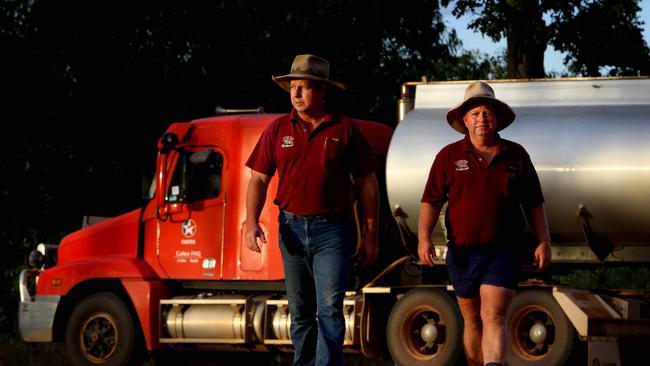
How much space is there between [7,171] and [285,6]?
233 inches

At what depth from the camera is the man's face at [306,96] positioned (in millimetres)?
8375

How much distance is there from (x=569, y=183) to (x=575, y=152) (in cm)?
30

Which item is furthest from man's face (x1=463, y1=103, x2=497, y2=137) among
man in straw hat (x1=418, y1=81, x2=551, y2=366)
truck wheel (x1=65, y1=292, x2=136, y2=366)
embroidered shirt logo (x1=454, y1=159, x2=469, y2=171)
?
truck wheel (x1=65, y1=292, x2=136, y2=366)

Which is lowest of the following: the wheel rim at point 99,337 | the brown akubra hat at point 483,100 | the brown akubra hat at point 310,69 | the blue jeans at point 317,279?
the wheel rim at point 99,337

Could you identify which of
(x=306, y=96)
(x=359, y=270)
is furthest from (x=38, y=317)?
(x=306, y=96)

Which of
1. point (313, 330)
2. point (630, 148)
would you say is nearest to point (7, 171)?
point (630, 148)

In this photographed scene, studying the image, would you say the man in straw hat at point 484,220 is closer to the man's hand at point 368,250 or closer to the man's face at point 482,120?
the man's face at point 482,120

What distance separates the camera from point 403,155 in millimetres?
13539

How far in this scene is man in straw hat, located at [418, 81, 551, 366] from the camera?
8156 millimetres

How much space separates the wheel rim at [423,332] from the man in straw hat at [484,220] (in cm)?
521

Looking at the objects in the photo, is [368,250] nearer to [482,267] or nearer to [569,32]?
[482,267]

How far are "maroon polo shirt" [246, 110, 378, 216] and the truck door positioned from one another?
21.0 feet

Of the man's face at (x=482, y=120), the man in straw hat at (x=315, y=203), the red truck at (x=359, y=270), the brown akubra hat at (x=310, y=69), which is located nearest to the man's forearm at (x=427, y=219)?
the man in straw hat at (x=315, y=203)

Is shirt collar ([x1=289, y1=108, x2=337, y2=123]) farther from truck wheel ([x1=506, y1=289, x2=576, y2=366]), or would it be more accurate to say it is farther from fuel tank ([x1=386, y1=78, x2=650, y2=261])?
truck wheel ([x1=506, y1=289, x2=576, y2=366])
